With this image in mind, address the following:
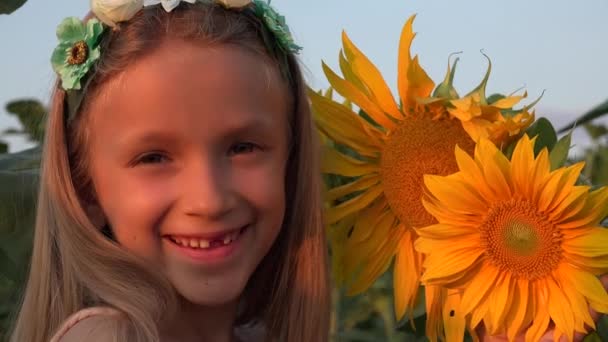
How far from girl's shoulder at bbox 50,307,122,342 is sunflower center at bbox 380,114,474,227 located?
410mm

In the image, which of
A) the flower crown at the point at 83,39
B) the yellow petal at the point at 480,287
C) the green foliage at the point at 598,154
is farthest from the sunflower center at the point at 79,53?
the green foliage at the point at 598,154

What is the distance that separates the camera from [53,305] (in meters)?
1.32

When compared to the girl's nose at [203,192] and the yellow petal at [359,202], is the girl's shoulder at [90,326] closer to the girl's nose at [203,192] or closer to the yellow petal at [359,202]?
the girl's nose at [203,192]

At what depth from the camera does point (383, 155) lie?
1.40 metres

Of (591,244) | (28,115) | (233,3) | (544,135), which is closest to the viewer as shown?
(591,244)

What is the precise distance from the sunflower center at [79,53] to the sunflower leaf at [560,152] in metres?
0.60

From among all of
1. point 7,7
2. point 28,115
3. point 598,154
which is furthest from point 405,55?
point 598,154

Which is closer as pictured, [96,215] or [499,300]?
[499,300]

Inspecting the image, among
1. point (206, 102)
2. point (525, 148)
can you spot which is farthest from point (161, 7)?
point (525, 148)

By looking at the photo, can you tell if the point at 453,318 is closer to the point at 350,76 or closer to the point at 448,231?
the point at 448,231

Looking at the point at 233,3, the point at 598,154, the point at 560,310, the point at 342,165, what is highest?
the point at 233,3

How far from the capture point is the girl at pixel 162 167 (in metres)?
1.22

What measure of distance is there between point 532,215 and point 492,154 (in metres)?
0.09

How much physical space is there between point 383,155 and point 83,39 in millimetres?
429
